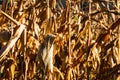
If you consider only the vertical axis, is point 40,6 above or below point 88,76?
above

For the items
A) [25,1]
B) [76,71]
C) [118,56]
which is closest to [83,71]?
[76,71]

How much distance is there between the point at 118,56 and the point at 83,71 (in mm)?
306

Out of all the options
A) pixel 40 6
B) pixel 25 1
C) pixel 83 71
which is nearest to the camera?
pixel 83 71

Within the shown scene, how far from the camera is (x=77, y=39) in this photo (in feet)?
5.65

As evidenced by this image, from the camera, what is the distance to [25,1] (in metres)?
2.12

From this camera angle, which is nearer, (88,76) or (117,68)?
(117,68)

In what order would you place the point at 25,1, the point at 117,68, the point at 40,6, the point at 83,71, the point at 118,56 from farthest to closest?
1. the point at 25,1
2. the point at 40,6
3. the point at 83,71
4. the point at 118,56
5. the point at 117,68

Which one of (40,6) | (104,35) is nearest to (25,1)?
(40,6)

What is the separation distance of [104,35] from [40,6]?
24.1 inches

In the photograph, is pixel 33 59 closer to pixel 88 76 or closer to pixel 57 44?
pixel 57 44

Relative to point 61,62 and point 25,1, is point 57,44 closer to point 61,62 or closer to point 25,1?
point 61,62

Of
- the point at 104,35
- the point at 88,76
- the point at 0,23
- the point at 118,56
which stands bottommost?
the point at 88,76

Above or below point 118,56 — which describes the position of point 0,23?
above

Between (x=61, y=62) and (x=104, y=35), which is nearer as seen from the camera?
(x=104, y=35)
